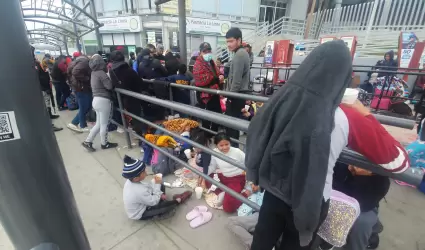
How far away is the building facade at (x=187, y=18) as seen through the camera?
16703 millimetres

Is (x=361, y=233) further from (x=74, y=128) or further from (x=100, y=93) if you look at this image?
(x=74, y=128)

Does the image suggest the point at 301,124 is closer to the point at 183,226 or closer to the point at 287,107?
the point at 287,107

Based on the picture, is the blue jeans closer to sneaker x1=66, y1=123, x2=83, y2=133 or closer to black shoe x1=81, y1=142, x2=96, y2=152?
sneaker x1=66, y1=123, x2=83, y2=133

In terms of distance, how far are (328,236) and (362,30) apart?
1519cm

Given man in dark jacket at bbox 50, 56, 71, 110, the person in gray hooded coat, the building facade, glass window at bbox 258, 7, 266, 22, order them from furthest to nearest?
glass window at bbox 258, 7, 266, 22 → the building facade → man in dark jacket at bbox 50, 56, 71, 110 → the person in gray hooded coat

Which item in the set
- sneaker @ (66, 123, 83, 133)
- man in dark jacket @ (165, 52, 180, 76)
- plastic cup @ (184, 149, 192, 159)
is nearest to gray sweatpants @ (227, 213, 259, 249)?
plastic cup @ (184, 149, 192, 159)

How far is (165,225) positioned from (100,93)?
8.28 ft

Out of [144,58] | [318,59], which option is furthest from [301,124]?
[144,58]

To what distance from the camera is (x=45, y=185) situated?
2.24ft

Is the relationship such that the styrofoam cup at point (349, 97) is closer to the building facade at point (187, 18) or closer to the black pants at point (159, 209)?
the black pants at point (159, 209)

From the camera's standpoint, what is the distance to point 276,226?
130 centimetres

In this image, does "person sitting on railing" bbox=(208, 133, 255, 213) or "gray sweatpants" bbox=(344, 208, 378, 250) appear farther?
"person sitting on railing" bbox=(208, 133, 255, 213)

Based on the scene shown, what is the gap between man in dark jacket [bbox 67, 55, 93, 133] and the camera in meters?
4.13

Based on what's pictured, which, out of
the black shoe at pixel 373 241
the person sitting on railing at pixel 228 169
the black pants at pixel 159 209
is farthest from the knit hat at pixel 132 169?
the black shoe at pixel 373 241
